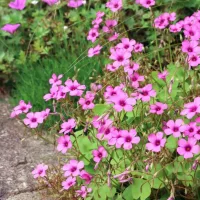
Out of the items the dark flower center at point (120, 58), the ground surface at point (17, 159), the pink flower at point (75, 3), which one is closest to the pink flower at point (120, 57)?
the dark flower center at point (120, 58)

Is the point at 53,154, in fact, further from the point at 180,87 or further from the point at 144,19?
the point at 144,19

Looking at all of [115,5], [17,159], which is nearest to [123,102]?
[115,5]

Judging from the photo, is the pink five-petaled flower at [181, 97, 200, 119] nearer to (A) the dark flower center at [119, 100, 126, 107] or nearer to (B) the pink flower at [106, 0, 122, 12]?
(A) the dark flower center at [119, 100, 126, 107]

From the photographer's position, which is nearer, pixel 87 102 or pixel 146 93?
pixel 146 93

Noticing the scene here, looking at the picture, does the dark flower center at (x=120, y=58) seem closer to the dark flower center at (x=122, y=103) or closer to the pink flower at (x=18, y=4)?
the dark flower center at (x=122, y=103)

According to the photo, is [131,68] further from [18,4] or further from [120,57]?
[18,4]

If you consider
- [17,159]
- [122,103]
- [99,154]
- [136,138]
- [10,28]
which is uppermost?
[122,103]

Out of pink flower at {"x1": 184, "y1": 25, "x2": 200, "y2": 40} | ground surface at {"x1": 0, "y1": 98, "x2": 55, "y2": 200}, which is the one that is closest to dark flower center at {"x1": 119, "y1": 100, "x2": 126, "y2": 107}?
pink flower at {"x1": 184, "y1": 25, "x2": 200, "y2": 40}
